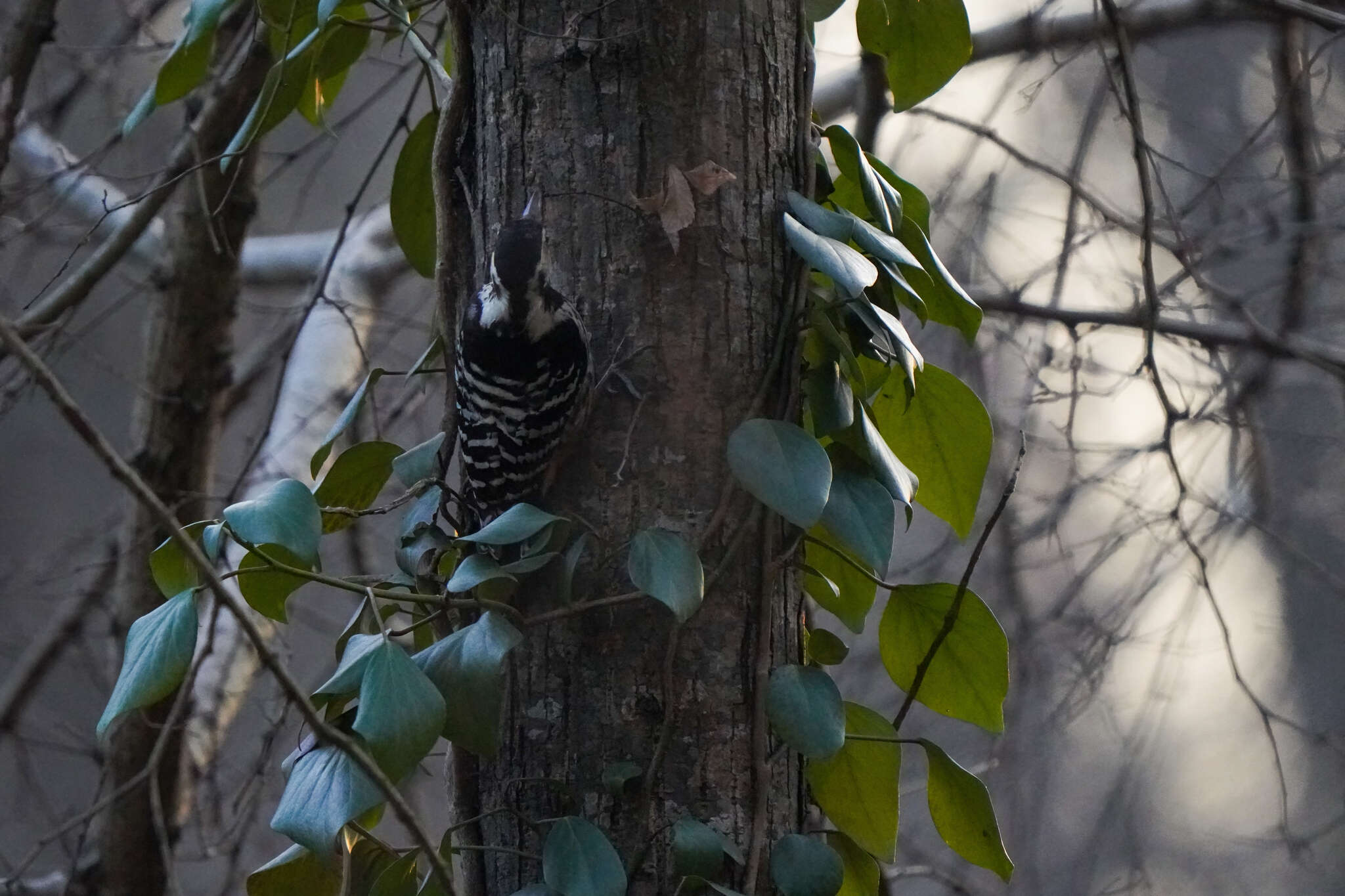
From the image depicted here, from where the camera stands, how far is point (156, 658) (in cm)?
86

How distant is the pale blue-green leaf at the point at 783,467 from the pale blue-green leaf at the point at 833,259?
12 cm

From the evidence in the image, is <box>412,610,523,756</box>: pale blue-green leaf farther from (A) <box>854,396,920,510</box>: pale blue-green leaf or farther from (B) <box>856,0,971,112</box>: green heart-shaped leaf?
(B) <box>856,0,971,112</box>: green heart-shaped leaf

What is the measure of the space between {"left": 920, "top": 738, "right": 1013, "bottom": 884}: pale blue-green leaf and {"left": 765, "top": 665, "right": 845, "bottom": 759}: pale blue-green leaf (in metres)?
0.17

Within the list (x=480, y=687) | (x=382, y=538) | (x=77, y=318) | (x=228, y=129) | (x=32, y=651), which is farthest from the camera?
(x=77, y=318)

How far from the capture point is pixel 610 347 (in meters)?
1.00

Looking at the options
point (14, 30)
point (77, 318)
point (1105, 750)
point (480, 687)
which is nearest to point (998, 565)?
point (1105, 750)

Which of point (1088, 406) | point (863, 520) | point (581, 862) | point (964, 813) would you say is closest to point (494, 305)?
point (863, 520)

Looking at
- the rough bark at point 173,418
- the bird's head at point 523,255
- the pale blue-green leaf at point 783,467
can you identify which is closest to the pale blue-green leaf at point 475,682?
the pale blue-green leaf at point 783,467

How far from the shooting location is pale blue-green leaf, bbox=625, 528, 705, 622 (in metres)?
0.85

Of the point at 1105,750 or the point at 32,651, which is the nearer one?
the point at 32,651

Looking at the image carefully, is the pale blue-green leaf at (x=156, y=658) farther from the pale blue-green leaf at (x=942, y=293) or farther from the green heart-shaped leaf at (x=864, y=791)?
the pale blue-green leaf at (x=942, y=293)

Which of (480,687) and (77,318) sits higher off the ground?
(77,318)

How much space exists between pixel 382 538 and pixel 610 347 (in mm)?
2584

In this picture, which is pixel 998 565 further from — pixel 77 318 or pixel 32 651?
pixel 77 318
